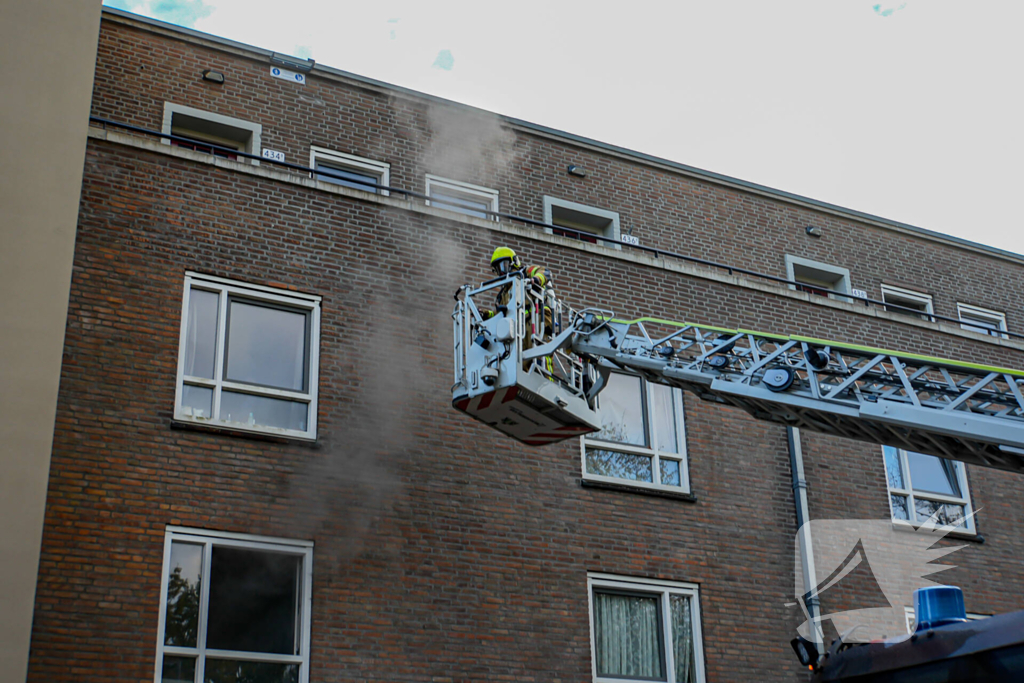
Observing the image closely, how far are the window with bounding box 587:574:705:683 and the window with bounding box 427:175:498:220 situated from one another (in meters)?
5.51

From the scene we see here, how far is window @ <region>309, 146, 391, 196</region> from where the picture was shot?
15.1 m

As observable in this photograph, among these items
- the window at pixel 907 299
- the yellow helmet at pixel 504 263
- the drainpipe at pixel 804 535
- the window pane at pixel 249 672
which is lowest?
the window pane at pixel 249 672

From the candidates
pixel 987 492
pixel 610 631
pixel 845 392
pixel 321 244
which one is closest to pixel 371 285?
pixel 321 244

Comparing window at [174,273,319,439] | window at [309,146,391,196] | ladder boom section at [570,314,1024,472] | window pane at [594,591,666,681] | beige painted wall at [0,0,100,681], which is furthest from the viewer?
window at [309,146,391,196]

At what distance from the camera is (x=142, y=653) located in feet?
34.6

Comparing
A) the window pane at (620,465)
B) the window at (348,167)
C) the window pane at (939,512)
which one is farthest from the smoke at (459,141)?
the window pane at (939,512)

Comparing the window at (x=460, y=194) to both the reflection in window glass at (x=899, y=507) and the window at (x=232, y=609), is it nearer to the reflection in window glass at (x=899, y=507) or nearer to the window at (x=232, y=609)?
the window at (x=232, y=609)

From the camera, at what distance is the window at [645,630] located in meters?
13.0

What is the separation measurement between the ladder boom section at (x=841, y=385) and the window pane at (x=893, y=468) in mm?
6056

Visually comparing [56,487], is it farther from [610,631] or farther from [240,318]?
[610,631]

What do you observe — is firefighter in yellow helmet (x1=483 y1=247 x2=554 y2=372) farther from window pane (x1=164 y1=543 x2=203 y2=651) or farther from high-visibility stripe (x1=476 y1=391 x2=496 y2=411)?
window pane (x1=164 y1=543 x2=203 y2=651)

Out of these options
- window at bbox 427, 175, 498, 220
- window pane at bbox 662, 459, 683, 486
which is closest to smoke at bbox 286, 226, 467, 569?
window at bbox 427, 175, 498, 220

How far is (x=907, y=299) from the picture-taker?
62.1 ft

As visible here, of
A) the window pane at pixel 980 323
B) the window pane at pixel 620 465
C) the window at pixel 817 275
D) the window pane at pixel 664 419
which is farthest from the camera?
the window pane at pixel 980 323
